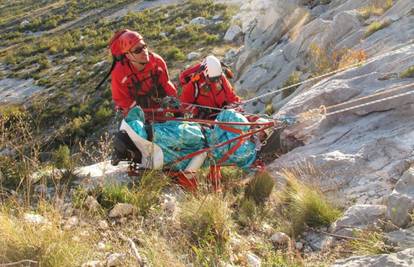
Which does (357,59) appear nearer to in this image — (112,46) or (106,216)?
(112,46)

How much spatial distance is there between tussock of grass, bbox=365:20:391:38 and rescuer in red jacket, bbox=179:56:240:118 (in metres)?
3.67

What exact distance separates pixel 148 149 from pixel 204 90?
5.98 ft

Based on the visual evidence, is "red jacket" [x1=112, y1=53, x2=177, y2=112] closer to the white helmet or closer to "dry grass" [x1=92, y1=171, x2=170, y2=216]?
the white helmet

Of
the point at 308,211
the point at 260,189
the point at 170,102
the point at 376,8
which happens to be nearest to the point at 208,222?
the point at 308,211

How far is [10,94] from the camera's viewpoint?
18156 mm

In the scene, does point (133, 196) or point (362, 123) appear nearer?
point (133, 196)

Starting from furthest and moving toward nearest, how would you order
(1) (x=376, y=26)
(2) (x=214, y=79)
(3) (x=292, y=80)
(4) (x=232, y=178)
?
(3) (x=292, y=80)
(1) (x=376, y=26)
(2) (x=214, y=79)
(4) (x=232, y=178)

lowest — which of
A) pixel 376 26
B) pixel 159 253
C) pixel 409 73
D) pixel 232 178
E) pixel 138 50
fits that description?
pixel 232 178

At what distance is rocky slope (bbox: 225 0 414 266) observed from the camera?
3945mm

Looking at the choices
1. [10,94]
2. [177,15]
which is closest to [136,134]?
[10,94]

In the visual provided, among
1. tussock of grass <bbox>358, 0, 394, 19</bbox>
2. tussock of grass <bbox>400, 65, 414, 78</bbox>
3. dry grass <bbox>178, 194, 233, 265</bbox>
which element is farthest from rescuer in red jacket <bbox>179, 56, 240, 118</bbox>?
tussock of grass <bbox>358, 0, 394, 19</bbox>

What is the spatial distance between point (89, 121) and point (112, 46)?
7769 millimetres

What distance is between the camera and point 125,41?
657cm

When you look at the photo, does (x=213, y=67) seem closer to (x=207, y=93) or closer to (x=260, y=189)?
(x=207, y=93)
